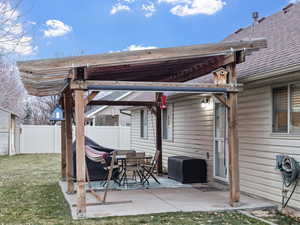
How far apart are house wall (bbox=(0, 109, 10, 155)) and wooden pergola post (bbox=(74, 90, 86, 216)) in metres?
14.0

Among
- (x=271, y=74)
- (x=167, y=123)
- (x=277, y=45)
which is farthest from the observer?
(x=167, y=123)

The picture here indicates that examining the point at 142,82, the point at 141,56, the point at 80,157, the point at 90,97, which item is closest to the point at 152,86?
the point at 142,82

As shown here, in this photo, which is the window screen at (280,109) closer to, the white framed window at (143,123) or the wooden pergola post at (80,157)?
the wooden pergola post at (80,157)

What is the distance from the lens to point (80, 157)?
5594 mm

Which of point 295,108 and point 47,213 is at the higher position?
point 295,108

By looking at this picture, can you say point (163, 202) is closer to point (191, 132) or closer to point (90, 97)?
point (90, 97)

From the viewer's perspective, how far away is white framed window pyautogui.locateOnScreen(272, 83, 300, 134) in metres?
5.93

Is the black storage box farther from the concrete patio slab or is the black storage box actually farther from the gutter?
the gutter

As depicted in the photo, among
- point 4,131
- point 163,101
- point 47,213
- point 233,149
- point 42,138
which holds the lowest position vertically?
point 47,213

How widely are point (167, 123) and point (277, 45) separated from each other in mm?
4901

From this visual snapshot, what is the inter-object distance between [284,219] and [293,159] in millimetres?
935

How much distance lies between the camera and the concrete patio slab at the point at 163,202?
19.6 feet

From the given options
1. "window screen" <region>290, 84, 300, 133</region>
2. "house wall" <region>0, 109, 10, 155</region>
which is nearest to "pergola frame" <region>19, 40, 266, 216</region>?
"window screen" <region>290, 84, 300, 133</region>

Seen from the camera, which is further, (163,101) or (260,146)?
(163,101)
